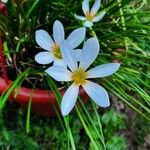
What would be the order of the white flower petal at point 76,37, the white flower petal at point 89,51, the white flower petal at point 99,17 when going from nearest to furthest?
the white flower petal at point 89,51, the white flower petal at point 76,37, the white flower petal at point 99,17

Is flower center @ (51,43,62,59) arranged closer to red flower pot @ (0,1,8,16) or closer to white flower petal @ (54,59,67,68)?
white flower petal @ (54,59,67,68)

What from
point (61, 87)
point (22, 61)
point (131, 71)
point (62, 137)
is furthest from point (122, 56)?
point (62, 137)

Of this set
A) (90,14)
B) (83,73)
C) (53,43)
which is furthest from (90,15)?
(83,73)

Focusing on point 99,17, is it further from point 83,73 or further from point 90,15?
point 83,73

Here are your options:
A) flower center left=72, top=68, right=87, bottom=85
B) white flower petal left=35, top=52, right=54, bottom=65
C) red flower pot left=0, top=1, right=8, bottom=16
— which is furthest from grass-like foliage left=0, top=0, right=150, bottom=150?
flower center left=72, top=68, right=87, bottom=85

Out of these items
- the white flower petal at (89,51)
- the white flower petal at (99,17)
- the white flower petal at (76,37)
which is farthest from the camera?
the white flower petal at (99,17)

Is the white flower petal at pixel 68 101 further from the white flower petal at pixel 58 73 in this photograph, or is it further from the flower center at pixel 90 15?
the flower center at pixel 90 15

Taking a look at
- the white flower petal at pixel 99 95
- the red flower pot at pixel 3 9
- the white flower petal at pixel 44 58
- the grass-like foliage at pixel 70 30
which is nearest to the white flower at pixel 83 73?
the white flower petal at pixel 99 95
